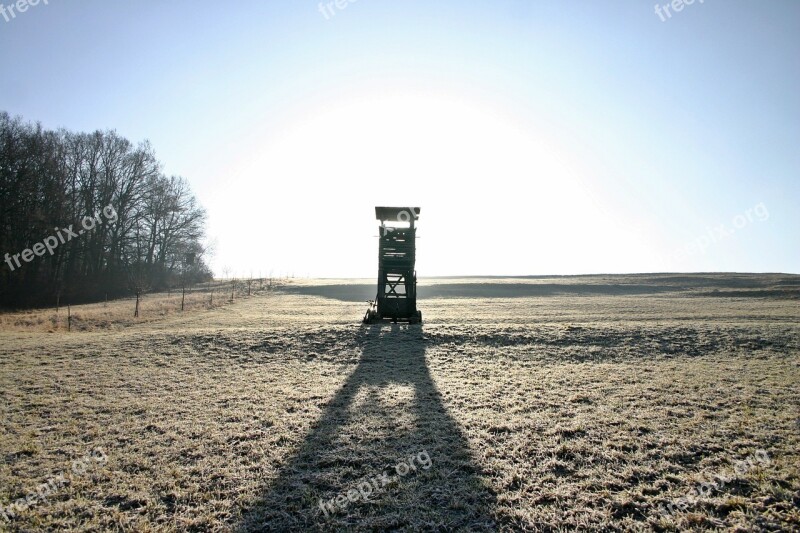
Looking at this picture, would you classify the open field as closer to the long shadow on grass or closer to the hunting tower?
the long shadow on grass

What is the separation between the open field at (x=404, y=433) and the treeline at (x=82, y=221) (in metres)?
26.1

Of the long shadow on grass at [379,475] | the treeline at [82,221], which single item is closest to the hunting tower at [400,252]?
the long shadow on grass at [379,475]

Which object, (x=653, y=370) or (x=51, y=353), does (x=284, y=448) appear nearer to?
(x=653, y=370)

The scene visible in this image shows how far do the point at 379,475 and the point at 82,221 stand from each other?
158ft

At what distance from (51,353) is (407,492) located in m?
15.8

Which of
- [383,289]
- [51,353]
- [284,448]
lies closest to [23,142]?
[51,353]

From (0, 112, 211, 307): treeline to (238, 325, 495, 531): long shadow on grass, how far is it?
36.0m

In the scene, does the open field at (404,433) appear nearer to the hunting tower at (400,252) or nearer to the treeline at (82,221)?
the hunting tower at (400,252)

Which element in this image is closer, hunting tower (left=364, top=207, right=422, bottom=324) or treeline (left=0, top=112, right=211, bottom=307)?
hunting tower (left=364, top=207, right=422, bottom=324)

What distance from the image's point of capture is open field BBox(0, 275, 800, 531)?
499 centimetres

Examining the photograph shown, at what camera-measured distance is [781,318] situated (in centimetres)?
2180

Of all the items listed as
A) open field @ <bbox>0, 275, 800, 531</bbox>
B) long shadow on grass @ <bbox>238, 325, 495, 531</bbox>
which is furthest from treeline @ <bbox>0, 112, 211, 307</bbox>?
long shadow on grass @ <bbox>238, 325, 495, 531</bbox>

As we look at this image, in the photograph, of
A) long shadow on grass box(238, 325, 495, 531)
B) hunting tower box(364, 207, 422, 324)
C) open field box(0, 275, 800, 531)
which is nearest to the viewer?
long shadow on grass box(238, 325, 495, 531)

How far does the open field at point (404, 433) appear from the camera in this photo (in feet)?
16.4
